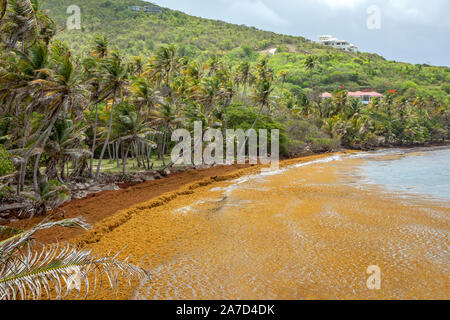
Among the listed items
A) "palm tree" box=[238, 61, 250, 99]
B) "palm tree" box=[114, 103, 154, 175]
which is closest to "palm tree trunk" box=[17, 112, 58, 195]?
"palm tree" box=[114, 103, 154, 175]

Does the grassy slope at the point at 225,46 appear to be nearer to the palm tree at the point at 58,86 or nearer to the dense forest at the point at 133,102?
the dense forest at the point at 133,102

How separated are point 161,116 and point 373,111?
56.1m

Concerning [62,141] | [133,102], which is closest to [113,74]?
[133,102]

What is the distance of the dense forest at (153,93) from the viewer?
15188mm

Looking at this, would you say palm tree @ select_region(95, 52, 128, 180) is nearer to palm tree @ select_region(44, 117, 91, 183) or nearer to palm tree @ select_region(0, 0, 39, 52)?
palm tree @ select_region(44, 117, 91, 183)

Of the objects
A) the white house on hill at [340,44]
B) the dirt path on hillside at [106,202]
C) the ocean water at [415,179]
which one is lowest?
the ocean water at [415,179]

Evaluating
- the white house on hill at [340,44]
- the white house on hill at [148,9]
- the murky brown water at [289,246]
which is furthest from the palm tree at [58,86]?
the white house on hill at [340,44]

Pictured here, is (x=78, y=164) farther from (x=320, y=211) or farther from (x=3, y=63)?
(x=320, y=211)

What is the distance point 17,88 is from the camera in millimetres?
14547

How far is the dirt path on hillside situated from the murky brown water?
5.69 feet

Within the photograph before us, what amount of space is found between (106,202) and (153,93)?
10571 millimetres

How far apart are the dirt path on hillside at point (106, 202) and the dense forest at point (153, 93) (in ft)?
4.66

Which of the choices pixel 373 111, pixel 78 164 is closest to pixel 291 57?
pixel 373 111
